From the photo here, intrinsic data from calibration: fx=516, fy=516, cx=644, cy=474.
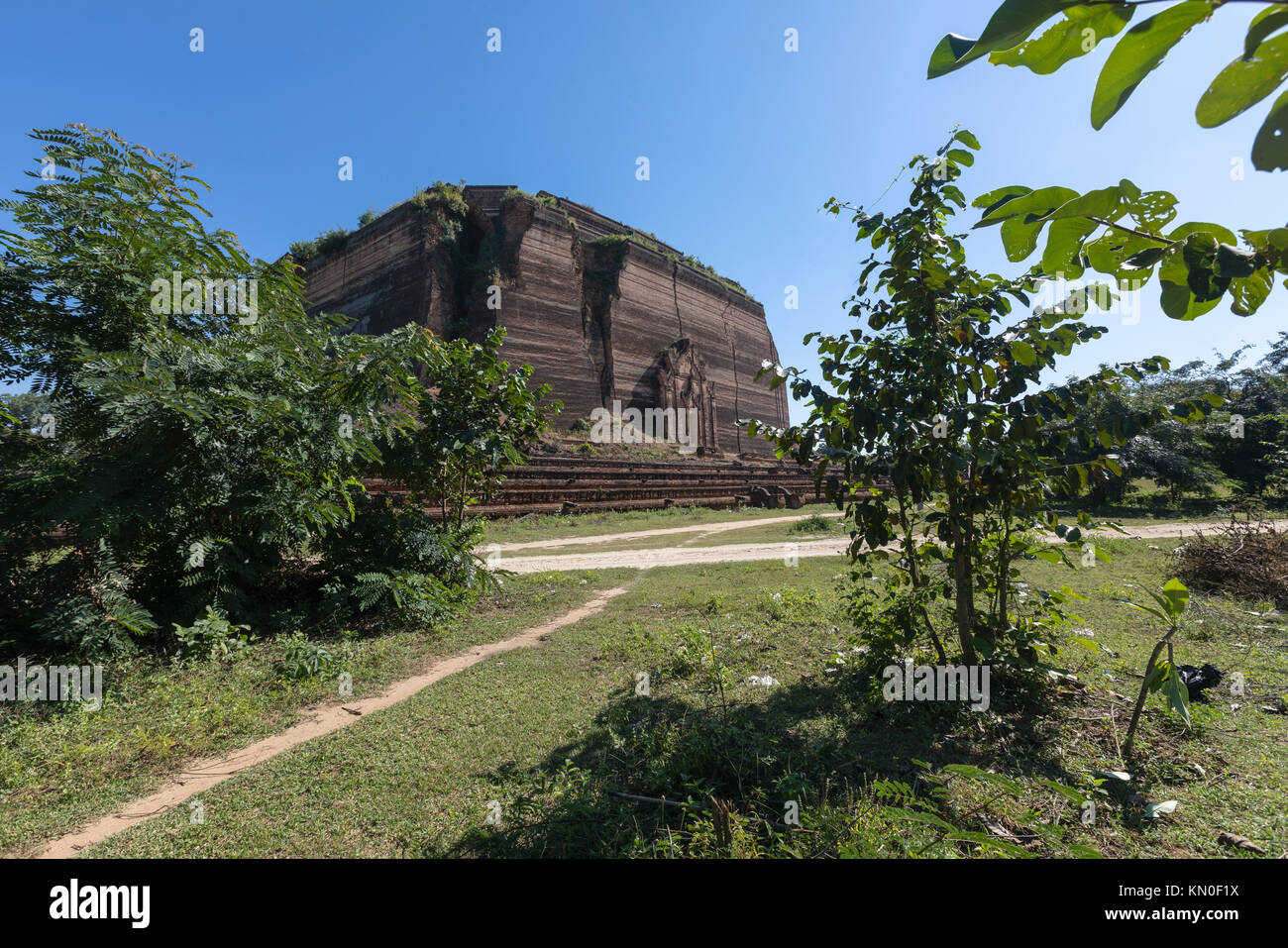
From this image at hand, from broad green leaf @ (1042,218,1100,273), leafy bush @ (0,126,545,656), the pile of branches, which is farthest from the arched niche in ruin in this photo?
broad green leaf @ (1042,218,1100,273)

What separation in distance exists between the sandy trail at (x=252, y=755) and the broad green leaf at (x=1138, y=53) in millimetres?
→ 4409

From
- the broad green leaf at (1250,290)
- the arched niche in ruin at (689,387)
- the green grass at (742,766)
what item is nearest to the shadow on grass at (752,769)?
the green grass at (742,766)

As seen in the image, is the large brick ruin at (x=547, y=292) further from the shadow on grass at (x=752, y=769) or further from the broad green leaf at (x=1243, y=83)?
the broad green leaf at (x=1243, y=83)

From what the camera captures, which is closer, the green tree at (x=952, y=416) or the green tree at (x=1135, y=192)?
the green tree at (x=1135, y=192)

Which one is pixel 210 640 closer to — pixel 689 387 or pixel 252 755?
pixel 252 755

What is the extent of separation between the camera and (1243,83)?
0.56 metres

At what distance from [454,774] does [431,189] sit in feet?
106

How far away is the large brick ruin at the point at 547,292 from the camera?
89.7 ft

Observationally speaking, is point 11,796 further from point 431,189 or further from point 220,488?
point 431,189

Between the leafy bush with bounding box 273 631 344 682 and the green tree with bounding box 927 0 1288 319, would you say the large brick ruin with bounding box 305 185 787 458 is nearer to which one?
the leafy bush with bounding box 273 631 344 682

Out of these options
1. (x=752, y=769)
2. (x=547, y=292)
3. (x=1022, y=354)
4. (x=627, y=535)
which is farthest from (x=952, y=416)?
(x=547, y=292)

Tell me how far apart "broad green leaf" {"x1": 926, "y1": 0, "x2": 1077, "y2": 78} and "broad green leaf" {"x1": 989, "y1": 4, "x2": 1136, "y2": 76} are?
12 centimetres
